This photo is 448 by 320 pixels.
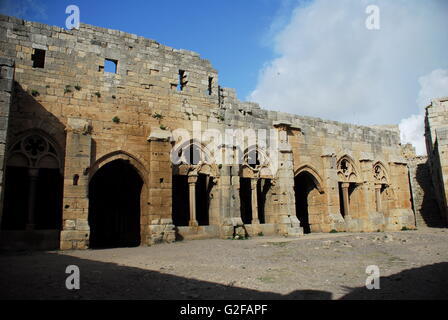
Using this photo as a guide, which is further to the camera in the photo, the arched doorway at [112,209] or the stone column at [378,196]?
the stone column at [378,196]

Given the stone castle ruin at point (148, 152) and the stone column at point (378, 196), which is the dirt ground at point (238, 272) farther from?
the stone column at point (378, 196)

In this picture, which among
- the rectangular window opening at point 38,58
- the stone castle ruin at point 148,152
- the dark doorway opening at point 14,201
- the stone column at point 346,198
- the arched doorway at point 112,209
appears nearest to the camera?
the stone castle ruin at point 148,152

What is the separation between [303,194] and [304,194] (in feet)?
1.45

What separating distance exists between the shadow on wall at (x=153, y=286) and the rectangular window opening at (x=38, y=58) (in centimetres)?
664

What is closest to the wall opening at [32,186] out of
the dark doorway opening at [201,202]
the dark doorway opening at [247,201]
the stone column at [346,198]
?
the dark doorway opening at [201,202]

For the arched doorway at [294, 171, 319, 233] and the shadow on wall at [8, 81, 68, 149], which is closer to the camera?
the shadow on wall at [8, 81, 68, 149]

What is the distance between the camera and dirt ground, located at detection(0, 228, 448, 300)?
5098 mm

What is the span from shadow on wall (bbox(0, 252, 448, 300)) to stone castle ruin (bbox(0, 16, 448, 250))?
12.0 feet

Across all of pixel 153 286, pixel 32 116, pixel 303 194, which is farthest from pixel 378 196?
pixel 32 116

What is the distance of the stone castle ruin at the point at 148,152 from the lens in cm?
1028

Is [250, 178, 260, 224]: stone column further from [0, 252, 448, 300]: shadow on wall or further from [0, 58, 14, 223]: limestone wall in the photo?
[0, 58, 14, 223]: limestone wall

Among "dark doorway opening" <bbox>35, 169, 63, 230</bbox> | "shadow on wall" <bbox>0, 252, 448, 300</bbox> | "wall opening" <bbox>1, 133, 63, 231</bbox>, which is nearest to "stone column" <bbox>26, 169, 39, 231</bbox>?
"wall opening" <bbox>1, 133, 63, 231</bbox>

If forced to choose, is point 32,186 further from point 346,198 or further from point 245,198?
point 346,198

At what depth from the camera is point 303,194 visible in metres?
17.7
